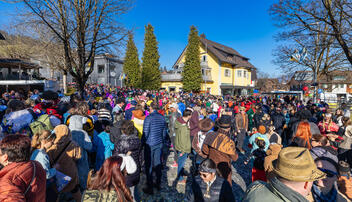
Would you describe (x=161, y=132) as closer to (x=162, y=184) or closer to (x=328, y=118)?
(x=162, y=184)

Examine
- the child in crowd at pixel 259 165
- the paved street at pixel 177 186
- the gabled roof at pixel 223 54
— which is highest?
the gabled roof at pixel 223 54

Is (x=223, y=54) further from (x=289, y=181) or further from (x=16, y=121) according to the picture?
(x=289, y=181)

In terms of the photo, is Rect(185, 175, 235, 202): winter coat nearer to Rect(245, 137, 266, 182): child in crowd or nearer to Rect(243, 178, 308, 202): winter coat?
Rect(243, 178, 308, 202): winter coat

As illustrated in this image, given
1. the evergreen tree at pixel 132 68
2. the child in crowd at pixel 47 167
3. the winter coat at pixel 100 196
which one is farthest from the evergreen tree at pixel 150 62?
the winter coat at pixel 100 196

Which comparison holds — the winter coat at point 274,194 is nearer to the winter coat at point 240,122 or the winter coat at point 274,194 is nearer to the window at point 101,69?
the winter coat at point 240,122

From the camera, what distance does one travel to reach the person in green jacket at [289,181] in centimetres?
137

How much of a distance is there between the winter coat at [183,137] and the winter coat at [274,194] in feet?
9.79

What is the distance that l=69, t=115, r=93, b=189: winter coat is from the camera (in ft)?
11.6

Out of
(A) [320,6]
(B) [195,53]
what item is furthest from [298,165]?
(B) [195,53]

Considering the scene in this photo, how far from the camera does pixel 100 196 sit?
75.6 inches

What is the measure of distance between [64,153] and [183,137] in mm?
2535

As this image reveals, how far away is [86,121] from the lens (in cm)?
413

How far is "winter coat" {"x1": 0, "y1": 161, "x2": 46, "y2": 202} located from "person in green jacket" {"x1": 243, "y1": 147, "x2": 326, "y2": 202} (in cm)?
206

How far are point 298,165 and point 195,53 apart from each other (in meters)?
30.7
